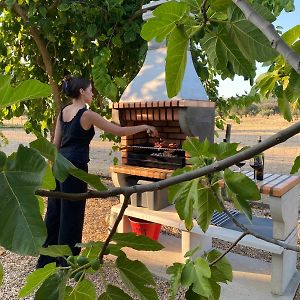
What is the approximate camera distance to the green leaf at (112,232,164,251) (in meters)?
0.55

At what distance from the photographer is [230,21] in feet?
1.65

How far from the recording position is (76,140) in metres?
2.64

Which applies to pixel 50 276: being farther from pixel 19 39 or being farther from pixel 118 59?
pixel 19 39

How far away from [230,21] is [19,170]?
343 millimetres

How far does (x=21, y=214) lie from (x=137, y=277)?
0.27 meters

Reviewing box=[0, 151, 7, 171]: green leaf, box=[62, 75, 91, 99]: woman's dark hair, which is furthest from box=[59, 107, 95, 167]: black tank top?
box=[0, 151, 7, 171]: green leaf

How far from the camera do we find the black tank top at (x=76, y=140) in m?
2.61

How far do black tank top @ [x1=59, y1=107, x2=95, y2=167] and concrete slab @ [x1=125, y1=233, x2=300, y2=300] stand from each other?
107cm

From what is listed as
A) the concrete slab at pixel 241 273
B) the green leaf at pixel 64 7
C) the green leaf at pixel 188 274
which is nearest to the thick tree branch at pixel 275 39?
the green leaf at pixel 188 274

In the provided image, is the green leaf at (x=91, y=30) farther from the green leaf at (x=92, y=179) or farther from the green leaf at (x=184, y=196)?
the green leaf at (x=92, y=179)

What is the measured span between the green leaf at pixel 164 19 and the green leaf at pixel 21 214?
312 millimetres

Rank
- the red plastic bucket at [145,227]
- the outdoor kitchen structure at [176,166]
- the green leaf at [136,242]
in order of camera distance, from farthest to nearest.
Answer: the red plastic bucket at [145,227]
the outdoor kitchen structure at [176,166]
the green leaf at [136,242]

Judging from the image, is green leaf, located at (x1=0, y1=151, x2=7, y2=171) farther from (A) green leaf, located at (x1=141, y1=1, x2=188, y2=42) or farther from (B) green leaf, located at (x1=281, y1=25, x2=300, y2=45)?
(B) green leaf, located at (x1=281, y1=25, x2=300, y2=45)

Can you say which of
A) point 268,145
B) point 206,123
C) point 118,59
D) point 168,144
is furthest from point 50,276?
point 118,59
